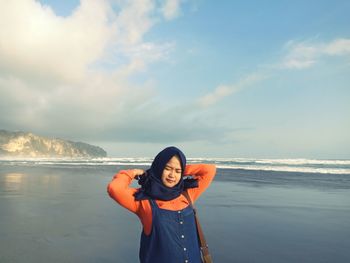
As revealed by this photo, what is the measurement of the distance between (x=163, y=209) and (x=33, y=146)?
121m

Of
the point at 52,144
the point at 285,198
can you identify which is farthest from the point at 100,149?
the point at 285,198

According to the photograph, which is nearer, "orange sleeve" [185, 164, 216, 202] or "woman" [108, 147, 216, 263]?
"woman" [108, 147, 216, 263]

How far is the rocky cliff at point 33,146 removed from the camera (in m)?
107

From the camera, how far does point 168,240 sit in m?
2.55

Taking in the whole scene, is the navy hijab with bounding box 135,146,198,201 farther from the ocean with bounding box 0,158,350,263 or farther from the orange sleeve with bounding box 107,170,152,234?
the ocean with bounding box 0,158,350,263

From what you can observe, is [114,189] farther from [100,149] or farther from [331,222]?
[100,149]

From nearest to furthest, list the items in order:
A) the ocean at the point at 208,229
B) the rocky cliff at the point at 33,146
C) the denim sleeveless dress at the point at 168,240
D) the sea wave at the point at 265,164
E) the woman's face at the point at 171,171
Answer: the denim sleeveless dress at the point at 168,240 → the woman's face at the point at 171,171 → the ocean at the point at 208,229 → the sea wave at the point at 265,164 → the rocky cliff at the point at 33,146

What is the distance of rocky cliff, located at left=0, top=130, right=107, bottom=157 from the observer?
10700 centimetres

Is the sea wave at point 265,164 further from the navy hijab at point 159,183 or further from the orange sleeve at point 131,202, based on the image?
the orange sleeve at point 131,202

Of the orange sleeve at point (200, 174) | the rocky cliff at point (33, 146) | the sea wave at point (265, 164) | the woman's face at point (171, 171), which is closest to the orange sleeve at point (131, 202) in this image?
the woman's face at point (171, 171)

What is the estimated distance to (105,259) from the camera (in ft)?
17.9

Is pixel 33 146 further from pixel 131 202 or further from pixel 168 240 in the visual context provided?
pixel 168 240

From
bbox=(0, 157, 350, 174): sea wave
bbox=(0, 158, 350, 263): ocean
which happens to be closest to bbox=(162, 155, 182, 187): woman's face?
bbox=(0, 158, 350, 263): ocean

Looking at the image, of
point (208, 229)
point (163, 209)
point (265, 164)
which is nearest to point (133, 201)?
point (163, 209)
